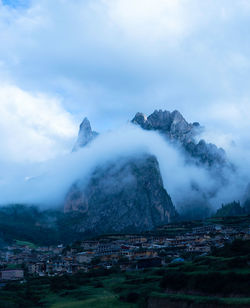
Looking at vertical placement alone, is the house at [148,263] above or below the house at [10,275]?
below

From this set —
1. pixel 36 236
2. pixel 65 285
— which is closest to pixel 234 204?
pixel 36 236

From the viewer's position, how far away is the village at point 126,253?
317 ft

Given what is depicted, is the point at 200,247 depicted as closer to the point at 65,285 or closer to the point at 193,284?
the point at 65,285

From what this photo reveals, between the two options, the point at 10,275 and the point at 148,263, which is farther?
the point at 10,275

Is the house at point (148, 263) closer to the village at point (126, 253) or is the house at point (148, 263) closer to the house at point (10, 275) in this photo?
the village at point (126, 253)

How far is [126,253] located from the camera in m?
111

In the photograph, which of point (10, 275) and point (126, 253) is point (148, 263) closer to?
point (126, 253)

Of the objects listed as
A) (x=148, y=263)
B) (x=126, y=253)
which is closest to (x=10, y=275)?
(x=126, y=253)

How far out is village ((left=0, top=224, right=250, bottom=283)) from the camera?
317 ft

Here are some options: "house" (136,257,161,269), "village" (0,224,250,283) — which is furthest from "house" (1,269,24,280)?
"house" (136,257,161,269)

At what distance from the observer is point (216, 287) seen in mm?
42500

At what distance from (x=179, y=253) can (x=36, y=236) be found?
10837cm

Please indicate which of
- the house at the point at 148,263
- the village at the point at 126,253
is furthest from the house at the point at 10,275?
the house at the point at 148,263

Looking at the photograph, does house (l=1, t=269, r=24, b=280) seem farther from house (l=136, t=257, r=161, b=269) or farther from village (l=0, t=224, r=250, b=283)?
house (l=136, t=257, r=161, b=269)
